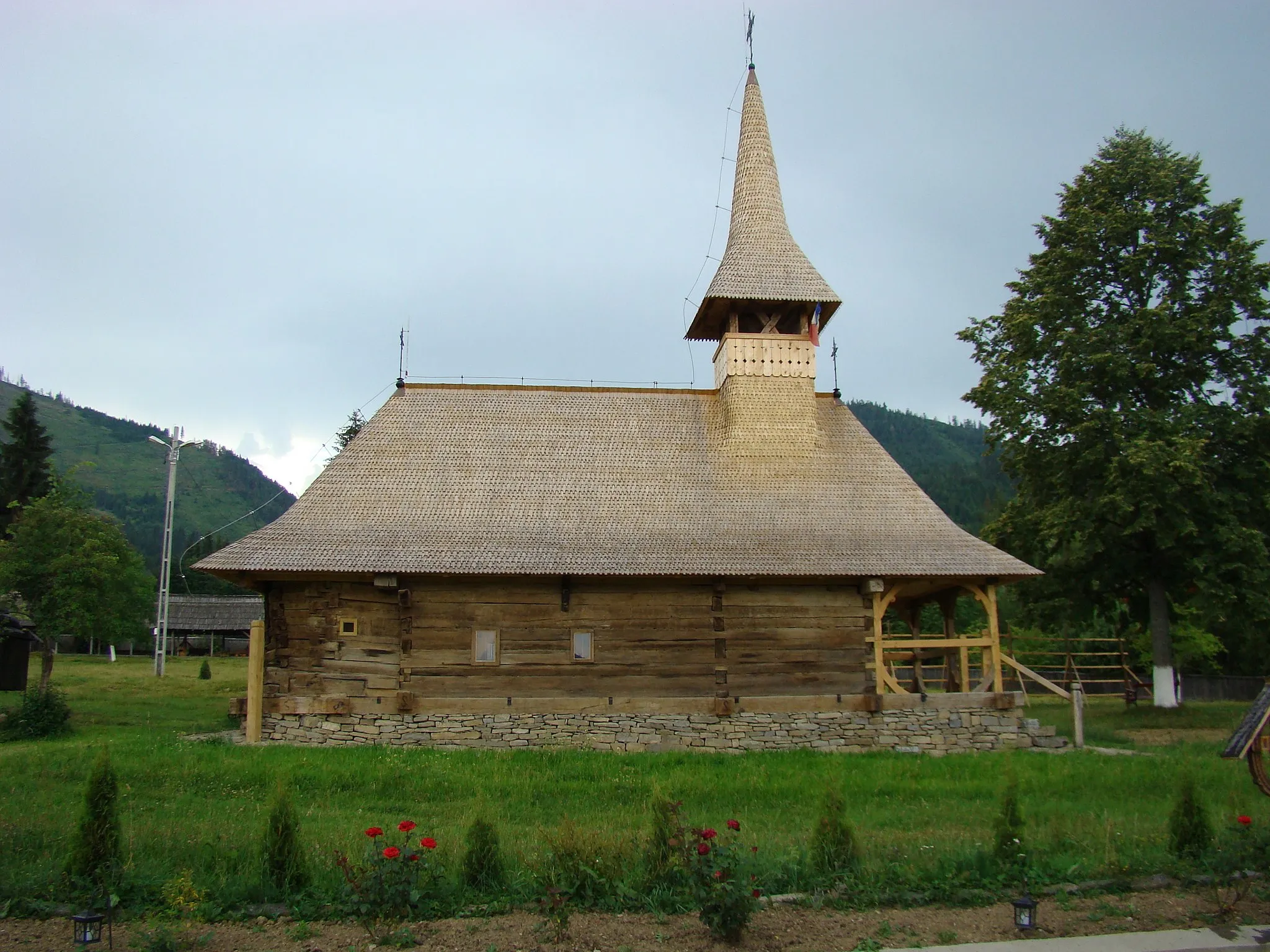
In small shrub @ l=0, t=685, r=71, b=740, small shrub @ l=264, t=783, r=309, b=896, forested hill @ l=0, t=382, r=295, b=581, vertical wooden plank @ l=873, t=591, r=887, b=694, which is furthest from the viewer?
forested hill @ l=0, t=382, r=295, b=581

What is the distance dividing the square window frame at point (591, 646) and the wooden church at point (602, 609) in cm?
3

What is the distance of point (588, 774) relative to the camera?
1379cm

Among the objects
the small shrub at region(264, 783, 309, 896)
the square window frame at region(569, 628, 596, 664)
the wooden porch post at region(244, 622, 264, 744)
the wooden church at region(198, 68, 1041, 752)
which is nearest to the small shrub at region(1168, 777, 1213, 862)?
the small shrub at region(264, 783, 309, 896)

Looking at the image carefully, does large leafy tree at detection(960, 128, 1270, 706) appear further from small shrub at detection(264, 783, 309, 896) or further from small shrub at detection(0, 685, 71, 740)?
small shrub at detection(0, 685, 71, 740)

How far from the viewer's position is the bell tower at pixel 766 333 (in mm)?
20328

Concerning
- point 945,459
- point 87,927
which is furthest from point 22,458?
point 945,459

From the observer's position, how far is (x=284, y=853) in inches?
291

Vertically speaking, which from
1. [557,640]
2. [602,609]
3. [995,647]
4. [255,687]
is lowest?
[255,687]

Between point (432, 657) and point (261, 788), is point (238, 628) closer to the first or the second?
point (432, 657)

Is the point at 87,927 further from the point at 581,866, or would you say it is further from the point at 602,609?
the point at 602,609

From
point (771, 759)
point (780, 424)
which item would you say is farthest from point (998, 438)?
point (771, 759)

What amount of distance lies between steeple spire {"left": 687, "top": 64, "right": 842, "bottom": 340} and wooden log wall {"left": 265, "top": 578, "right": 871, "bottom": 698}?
6652mm

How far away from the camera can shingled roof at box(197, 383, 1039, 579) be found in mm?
17094

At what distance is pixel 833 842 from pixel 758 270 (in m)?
15.6
